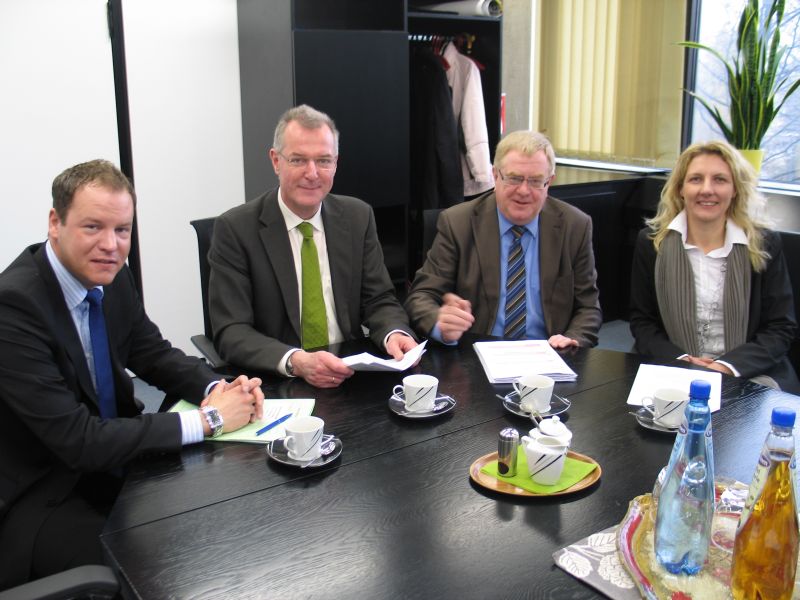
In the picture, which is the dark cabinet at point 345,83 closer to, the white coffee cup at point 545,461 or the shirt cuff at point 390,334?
the shirt cuff at point 390,334

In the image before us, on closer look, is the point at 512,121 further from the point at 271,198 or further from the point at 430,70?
the point at 271,198

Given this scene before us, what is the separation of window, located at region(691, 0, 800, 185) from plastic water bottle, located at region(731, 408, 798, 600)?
3.77 metres

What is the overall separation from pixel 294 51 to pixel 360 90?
38 centimetres

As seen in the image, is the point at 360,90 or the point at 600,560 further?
the point at 360,90

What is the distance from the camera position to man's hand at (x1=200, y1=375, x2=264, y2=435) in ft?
5.54

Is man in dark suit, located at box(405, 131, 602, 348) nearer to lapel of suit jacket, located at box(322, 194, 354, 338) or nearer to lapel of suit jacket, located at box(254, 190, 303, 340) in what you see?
lapel of suit jacket, located at box(322, 194, 354, 338)

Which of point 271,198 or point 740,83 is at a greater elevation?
point 740,83

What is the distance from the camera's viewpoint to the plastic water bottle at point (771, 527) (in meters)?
1.04

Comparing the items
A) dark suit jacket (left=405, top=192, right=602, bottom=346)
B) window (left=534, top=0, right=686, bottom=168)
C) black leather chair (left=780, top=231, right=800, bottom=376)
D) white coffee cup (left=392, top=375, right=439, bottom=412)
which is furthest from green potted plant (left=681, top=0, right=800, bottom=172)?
white coffee cup (left=392, top=375, right=439, bottom=412)

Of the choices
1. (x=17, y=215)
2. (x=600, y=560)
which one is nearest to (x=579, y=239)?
(x=600, y=560)

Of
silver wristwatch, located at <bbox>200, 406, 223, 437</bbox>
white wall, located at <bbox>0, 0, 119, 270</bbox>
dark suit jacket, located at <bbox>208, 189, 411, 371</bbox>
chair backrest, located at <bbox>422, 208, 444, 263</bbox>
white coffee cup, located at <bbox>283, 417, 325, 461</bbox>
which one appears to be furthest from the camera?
white wall, located at <bbox>0, 0, 119, 270</bbox>

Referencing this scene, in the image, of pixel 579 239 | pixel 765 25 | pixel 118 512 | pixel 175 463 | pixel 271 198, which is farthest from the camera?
pixel 765 25

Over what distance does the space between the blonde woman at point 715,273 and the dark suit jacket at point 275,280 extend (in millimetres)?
907

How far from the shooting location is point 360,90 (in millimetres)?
3609
